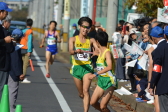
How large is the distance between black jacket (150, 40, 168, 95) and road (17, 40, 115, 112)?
3.66 metres

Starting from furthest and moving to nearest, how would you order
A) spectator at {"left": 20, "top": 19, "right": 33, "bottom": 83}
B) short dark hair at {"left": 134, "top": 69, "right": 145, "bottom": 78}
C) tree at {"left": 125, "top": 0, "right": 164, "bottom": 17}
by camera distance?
tree at {"left": 125, "top": 0, "right": 164, "bottom": 17}
spectator at {"left": 20, "top": 19, "right": 33, "bottom": 83}
short dark hair at {"left": 134, "top": 69, "right": 145, "bottom": 78}

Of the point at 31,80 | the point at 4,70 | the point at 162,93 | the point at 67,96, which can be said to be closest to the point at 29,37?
the point at 31,80

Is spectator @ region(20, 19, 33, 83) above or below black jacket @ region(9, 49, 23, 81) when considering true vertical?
below

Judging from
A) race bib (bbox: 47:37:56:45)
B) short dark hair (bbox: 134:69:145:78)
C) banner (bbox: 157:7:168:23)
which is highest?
banner (bbox: 157:7:168:23)

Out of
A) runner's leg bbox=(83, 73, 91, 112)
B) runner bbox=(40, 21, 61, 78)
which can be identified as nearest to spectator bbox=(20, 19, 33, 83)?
runner bbox=(40, 21, 61, 78)

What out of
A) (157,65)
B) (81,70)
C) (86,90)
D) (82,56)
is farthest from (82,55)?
(157,65)

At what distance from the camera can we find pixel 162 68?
275 inches

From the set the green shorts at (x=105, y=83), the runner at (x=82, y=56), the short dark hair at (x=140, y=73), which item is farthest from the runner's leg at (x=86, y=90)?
the short dark hair at (x=140, y=73)

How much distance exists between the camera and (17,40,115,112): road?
10664 mm

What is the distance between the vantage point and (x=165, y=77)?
7.00 m

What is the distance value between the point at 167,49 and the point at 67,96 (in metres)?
5.92

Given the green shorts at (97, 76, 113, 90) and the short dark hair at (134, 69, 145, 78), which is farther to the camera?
the short dark hair at (134, 69, 145, 78)

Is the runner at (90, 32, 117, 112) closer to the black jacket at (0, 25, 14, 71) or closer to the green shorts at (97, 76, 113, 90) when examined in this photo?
the green shorts at (97, 76, 113, 90)

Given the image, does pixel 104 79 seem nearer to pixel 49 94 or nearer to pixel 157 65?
pixel 157 65
